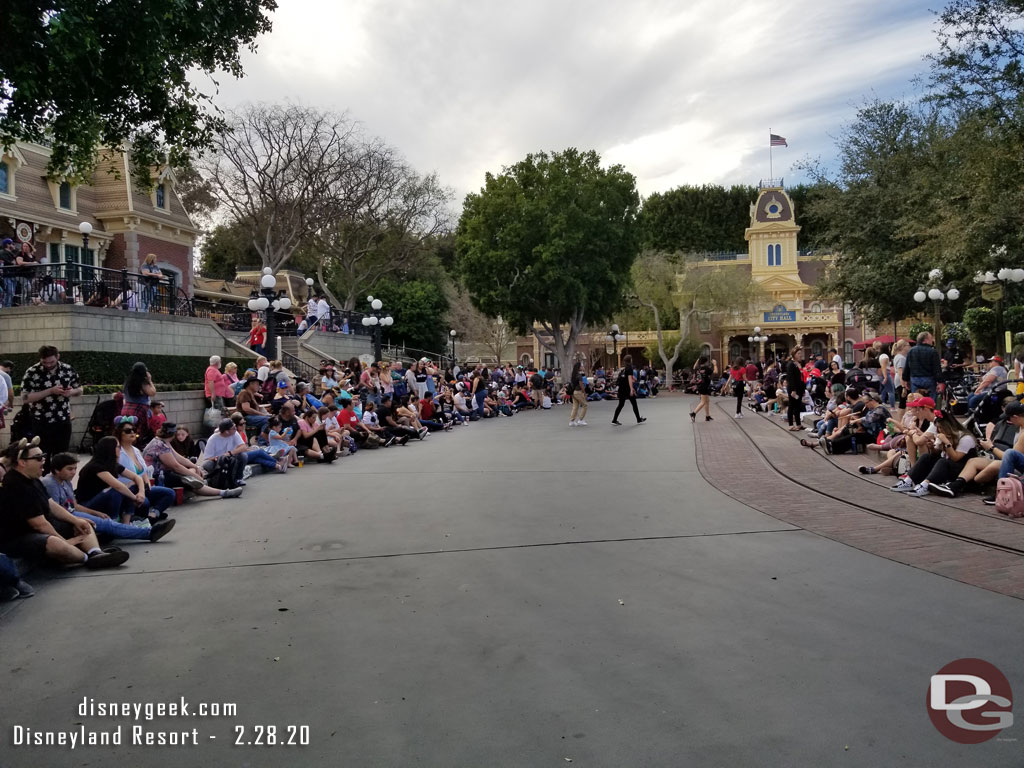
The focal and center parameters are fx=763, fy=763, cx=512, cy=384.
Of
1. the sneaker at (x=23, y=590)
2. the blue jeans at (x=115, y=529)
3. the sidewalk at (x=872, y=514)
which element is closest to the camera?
the sneaker at (x=23, y=590)

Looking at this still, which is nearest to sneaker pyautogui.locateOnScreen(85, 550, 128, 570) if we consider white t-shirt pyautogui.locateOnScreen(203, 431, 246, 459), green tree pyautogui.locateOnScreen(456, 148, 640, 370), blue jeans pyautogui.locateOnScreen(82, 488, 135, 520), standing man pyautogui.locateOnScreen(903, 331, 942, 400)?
blue jeans pyautogui.locateOnScreen(82, 488, 135, 520)

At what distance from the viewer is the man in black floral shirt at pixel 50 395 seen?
8.69 m

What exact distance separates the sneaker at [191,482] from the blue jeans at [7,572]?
11.7ft

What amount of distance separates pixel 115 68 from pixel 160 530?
4177 millimetres

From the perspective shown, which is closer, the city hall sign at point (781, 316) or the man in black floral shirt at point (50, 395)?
the man in black floral shirt at point (50, 395)

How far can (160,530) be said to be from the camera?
280 inches

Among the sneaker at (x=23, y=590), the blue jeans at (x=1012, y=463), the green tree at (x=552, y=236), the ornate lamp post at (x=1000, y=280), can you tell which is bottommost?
the sneaker at (x=23, y=590)

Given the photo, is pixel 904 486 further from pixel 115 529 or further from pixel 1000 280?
pixel 1000 280

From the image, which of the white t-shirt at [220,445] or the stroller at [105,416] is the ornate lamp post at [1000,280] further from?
the stroller at [105,416]

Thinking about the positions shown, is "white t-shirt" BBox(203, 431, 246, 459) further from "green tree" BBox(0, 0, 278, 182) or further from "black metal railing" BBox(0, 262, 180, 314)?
"black metal railing" BBox(0, 262, 180, 314)

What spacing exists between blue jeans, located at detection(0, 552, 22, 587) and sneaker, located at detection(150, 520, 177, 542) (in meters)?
1.64

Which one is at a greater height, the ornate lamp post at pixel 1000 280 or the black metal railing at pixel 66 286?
the black metal railing at pixel 66 286

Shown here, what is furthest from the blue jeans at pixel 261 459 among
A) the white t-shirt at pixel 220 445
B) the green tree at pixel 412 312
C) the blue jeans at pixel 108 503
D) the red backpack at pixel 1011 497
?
the green tree at pixel 412 312

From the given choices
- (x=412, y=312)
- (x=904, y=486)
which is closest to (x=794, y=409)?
(x=904, y=486)
